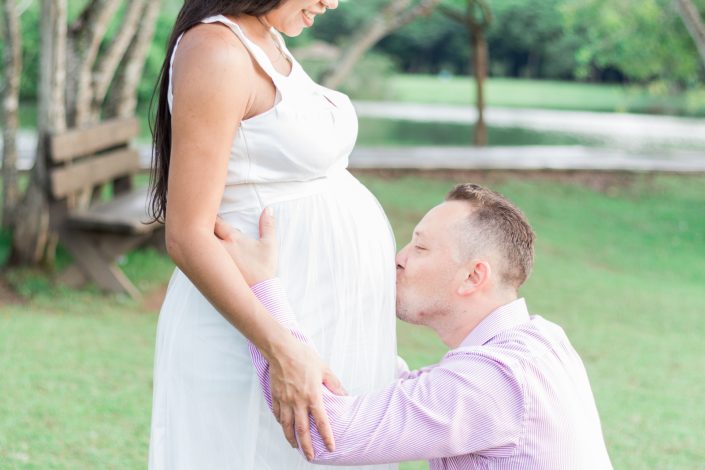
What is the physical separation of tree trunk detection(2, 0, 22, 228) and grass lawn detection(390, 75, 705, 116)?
31254 mm

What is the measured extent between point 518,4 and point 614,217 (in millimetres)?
43104

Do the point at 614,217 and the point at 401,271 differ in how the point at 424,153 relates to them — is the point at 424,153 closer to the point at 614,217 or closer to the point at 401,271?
the point at 614,217

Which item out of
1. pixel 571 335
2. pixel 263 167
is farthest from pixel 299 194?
pixel 571 335

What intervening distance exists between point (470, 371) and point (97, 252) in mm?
5373

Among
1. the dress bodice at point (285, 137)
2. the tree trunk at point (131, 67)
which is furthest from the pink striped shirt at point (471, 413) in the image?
the tree trunk at point (131, 67)

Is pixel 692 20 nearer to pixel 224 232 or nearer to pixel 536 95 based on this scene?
pixel 224 232

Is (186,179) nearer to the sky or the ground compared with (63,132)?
nearer to the sky

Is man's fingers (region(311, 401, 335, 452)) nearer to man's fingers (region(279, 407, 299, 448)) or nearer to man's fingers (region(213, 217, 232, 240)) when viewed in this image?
man's fingers (region(279, 407, 299, 448))

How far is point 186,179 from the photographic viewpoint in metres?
1.87

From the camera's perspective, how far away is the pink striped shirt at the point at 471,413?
6.16ft

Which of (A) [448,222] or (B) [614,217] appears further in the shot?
(B) [614,217]

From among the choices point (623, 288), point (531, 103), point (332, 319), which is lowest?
point (531, 103)

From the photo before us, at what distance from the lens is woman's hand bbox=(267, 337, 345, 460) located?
1.87 metres

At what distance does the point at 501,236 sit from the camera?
6.80 ft
